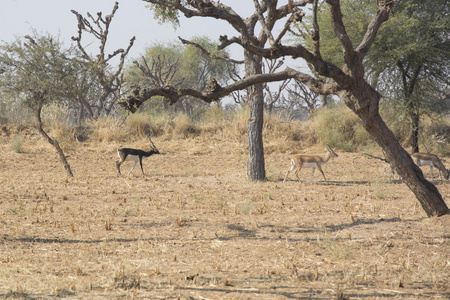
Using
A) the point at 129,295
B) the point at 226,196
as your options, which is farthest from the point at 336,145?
the point at 129,295

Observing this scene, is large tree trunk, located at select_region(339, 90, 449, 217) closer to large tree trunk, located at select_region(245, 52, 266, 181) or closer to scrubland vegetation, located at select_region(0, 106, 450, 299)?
scrubland vegetation, located at select_region(0, 106, 450, 299)

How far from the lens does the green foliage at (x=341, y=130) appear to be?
1922 centimetres

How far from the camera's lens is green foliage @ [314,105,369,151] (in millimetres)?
19219

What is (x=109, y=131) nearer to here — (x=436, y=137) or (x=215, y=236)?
(x=436, y=137)

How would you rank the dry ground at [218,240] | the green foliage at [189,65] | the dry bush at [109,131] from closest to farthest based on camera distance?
1. the dry ground at [218,240]
2. the dry bush at [109,131]
3. the green foliage at [189,65]

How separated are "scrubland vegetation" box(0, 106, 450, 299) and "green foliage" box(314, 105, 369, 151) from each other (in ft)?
8.91

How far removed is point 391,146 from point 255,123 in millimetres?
5684

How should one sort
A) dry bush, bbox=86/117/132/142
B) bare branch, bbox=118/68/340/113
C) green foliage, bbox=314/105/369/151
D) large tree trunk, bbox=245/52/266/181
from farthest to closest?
1. dry bush, bbox=86/117/132/142
2. green foliage, bbox=314/105/369/151
3. large tree trunk, bbox=245/52/266/181
4. bare branch, bbox=118/68/340/113

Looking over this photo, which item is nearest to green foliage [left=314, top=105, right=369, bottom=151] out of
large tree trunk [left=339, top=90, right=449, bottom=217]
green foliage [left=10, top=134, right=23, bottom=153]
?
large tree trunk [left=339, top=90, right=449, bottom=217]

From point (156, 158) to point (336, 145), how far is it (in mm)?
7453

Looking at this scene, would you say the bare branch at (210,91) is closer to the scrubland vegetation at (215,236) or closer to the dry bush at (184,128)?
the scrubland vegetation at (215,236)

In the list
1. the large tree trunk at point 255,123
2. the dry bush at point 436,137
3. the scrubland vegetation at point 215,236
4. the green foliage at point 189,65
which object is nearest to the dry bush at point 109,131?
the scrubland vegetation at point 215,236

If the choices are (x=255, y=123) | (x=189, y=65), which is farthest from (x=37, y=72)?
(x=189, y=65)

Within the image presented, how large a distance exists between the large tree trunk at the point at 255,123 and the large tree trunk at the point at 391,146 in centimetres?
528
